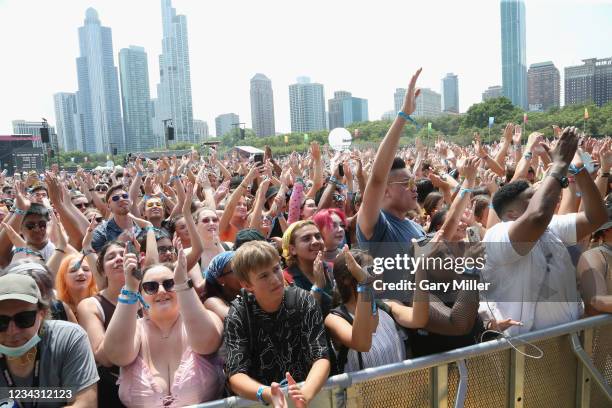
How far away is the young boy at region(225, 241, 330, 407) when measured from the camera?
2.42m

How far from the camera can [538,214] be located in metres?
2.62

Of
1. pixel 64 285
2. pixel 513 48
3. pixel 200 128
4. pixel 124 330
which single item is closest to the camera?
pixel 124 330

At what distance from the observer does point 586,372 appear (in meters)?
2.96

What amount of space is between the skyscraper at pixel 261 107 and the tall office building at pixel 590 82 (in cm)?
6791

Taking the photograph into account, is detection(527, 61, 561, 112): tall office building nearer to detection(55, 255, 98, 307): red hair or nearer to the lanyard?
detection(55, 255, 98, 307): red hair

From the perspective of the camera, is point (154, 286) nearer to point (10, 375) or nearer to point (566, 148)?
point (10, 375)

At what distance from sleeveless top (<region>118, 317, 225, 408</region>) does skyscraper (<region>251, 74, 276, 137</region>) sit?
125 meters

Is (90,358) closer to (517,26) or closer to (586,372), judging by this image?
(586,372)

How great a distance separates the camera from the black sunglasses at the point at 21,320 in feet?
6.94

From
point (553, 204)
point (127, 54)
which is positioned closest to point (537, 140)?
point (553, 204)

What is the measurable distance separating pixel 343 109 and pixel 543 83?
159ft

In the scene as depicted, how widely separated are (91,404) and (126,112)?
146056 mm

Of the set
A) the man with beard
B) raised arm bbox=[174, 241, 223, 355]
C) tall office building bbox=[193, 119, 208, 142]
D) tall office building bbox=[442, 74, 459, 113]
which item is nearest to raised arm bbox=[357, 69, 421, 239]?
raised arm bbox=[174, 241, 223, 355]

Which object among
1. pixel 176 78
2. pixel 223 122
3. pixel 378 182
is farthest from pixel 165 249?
pixel 176 78
